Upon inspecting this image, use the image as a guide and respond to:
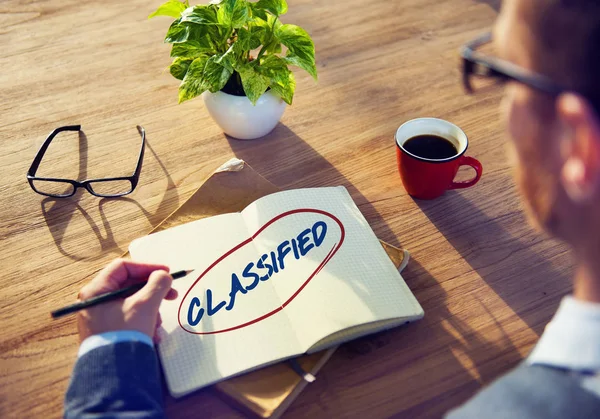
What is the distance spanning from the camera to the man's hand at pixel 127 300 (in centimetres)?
69

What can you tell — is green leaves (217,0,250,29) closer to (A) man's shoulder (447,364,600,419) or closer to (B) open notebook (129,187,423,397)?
(B) open notebook (129,187,423,397)

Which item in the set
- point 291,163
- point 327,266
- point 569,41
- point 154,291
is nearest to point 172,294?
point 154,291

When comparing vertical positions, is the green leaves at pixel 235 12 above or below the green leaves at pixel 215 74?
above

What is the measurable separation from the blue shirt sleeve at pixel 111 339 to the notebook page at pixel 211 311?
4 cm

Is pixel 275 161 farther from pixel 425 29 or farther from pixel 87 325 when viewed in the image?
pixel 425 29

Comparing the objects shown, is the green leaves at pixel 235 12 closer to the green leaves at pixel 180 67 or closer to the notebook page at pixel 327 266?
the green leaves at pixel 180 67

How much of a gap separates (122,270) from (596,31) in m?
0.61

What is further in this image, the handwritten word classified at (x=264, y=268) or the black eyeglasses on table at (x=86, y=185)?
the black eyeglasses on table at (x=86, y=185)

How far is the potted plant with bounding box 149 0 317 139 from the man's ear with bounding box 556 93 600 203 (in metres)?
0.50

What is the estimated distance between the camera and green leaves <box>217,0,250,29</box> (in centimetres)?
84

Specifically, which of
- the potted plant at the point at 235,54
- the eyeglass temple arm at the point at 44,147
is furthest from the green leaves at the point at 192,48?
the eyeglass temple arm at the point at 44,147

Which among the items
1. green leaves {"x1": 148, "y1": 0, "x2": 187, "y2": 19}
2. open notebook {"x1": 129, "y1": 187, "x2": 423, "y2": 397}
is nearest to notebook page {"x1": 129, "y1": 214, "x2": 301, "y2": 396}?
open notebook {"x1": 129, "y1": 187, "x2": 423, "y2": 397}

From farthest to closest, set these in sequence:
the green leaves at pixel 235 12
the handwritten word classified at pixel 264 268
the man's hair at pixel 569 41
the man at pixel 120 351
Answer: the green leaves at pixel 235 12 < the handwritten word classified at pixel 264 268 < the man at pixel 120 351 < the man's hair at pixel 569 41

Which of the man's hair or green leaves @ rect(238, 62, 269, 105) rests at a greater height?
the man's hair
